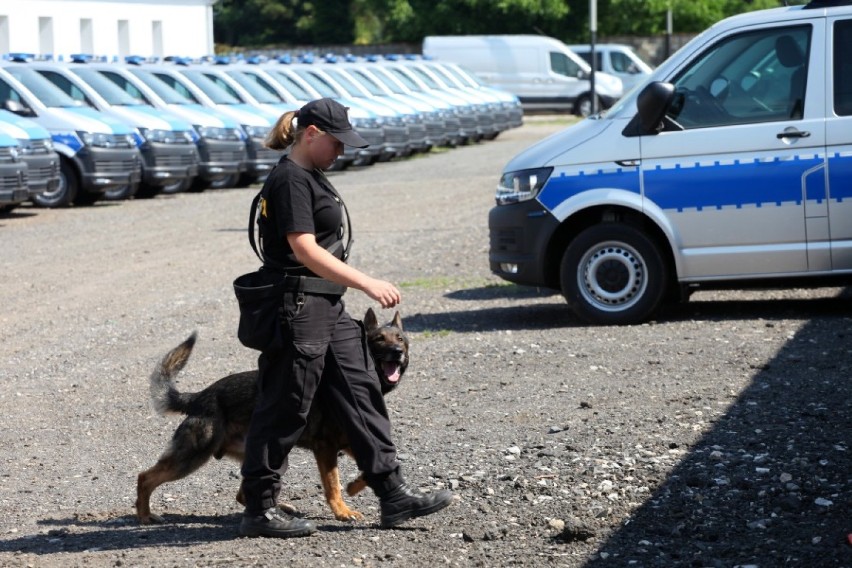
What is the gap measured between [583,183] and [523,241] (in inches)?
24.7

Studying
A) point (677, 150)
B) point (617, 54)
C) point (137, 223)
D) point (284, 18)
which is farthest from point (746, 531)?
point (284, 18)

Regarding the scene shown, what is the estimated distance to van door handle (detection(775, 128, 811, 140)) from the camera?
9875mm

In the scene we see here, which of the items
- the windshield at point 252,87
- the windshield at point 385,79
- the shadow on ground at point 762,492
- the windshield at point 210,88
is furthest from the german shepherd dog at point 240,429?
the windshield at point 385,79

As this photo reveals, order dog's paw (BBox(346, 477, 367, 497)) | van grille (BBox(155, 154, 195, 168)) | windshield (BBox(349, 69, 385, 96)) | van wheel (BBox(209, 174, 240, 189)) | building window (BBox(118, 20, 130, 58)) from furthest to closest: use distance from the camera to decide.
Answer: building window (BBox(118, 20, 130, 58)) < windshield (BBox(349, 69, 385, 96)) < van wheel (BBox(209, 174, 240, 189)) < van grille (BBox(155, 154, 195, 168)) < dog's paw (BBox(346, 477, 367, 497))

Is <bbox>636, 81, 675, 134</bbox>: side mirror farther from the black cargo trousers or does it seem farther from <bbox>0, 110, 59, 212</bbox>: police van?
<bbox>0, 110, 59, 212</bbox>: police van

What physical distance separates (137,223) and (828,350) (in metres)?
12.0

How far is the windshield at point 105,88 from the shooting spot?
22859 millimetres

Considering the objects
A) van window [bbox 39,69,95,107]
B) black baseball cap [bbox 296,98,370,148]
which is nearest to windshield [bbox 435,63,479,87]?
van window [bbox 39,69,95,107]

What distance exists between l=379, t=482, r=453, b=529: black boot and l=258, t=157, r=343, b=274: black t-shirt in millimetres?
937

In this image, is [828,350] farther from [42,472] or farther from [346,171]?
[346,171]

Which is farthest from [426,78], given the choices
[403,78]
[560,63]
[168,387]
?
[168,387]

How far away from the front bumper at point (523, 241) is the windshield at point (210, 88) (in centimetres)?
1518

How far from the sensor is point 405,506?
18.7 feet

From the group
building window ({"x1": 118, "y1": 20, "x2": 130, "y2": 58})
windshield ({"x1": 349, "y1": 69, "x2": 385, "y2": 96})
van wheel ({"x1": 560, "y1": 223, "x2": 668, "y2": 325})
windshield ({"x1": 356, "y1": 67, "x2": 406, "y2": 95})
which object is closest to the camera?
van wheel ({"x1": 560, "y1": 223, "x2": 668, "y2": 325})
